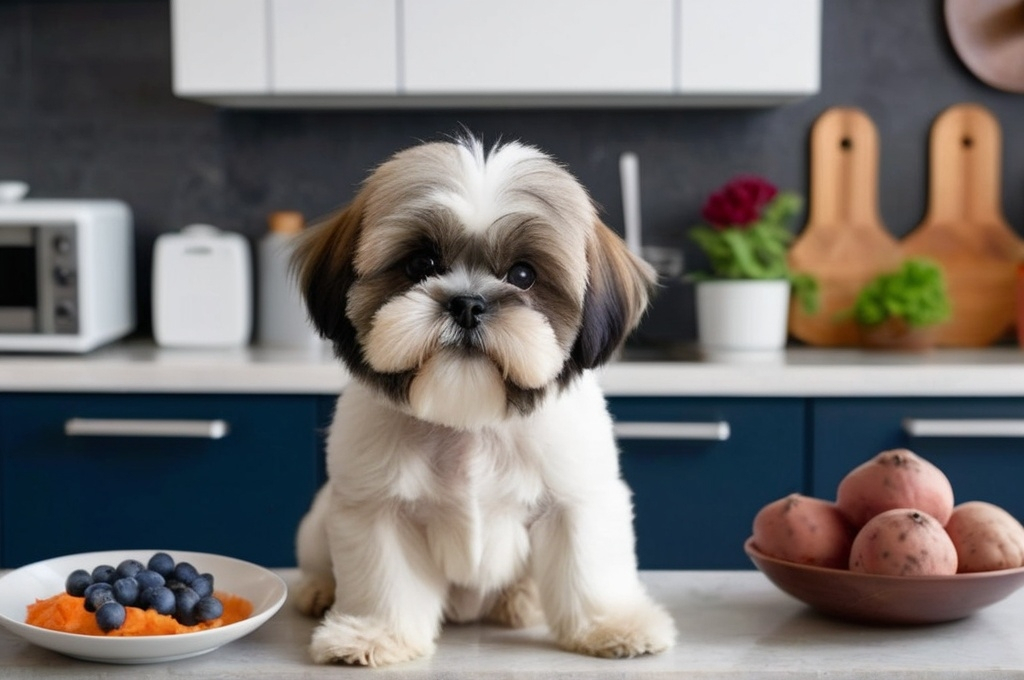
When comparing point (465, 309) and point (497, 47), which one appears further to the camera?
point (497, 47)

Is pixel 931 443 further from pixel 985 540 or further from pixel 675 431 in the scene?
pixel 985 540

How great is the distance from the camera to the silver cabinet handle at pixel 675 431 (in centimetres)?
269

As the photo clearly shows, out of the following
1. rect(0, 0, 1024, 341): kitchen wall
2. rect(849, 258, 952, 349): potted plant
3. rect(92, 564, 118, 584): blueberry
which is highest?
rect(0, 0, 1024, 341): kitchen wall

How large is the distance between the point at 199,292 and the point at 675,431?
1.25 m

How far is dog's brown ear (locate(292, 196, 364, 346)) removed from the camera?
1.27m

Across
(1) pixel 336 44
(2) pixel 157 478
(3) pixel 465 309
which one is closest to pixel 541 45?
(1) pixel 336 44

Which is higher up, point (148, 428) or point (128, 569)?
point (128, 569)

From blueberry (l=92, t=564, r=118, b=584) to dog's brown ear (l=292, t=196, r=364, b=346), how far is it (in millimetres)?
309

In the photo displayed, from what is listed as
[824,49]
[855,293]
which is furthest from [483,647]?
[824,49]

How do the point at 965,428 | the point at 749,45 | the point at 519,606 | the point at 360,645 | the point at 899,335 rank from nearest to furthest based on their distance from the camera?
the point at 360,645 < the point at 519,606 < the point at 965,428 < the point at 749,45 < the point at 899,335

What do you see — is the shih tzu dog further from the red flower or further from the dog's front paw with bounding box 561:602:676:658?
the red flower

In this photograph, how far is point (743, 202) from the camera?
3.10 meters

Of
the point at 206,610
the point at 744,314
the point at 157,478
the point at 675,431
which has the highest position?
the point at 744,314

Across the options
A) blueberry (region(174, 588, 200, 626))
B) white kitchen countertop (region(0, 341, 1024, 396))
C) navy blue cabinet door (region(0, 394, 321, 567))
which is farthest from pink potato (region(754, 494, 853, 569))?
navy blue cabinet door (region(0, 394, 321, 567))
